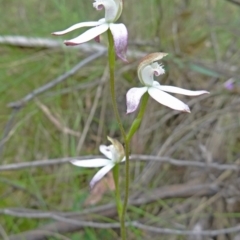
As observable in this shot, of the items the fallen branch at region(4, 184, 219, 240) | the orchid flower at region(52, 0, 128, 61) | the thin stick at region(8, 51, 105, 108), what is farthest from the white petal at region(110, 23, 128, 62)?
the thin stick at region(8, 51, 105, 108)

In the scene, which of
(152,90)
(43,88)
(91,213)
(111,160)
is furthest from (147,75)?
(43,88)

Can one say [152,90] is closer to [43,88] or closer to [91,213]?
[91,213]

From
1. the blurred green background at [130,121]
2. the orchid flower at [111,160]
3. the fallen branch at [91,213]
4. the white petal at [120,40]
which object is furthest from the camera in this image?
the blurred green background at [130,121]

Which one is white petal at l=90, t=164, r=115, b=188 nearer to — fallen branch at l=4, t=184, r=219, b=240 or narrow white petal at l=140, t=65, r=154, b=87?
narrow white petal at l=140, t=65, r=154, b=87

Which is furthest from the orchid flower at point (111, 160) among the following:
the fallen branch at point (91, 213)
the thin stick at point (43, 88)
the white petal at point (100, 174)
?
the thin stick at point (43, 88)

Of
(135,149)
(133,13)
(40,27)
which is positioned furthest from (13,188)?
(133,13)

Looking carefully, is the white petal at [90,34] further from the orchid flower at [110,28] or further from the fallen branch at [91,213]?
the fallen branch at [91,213]
